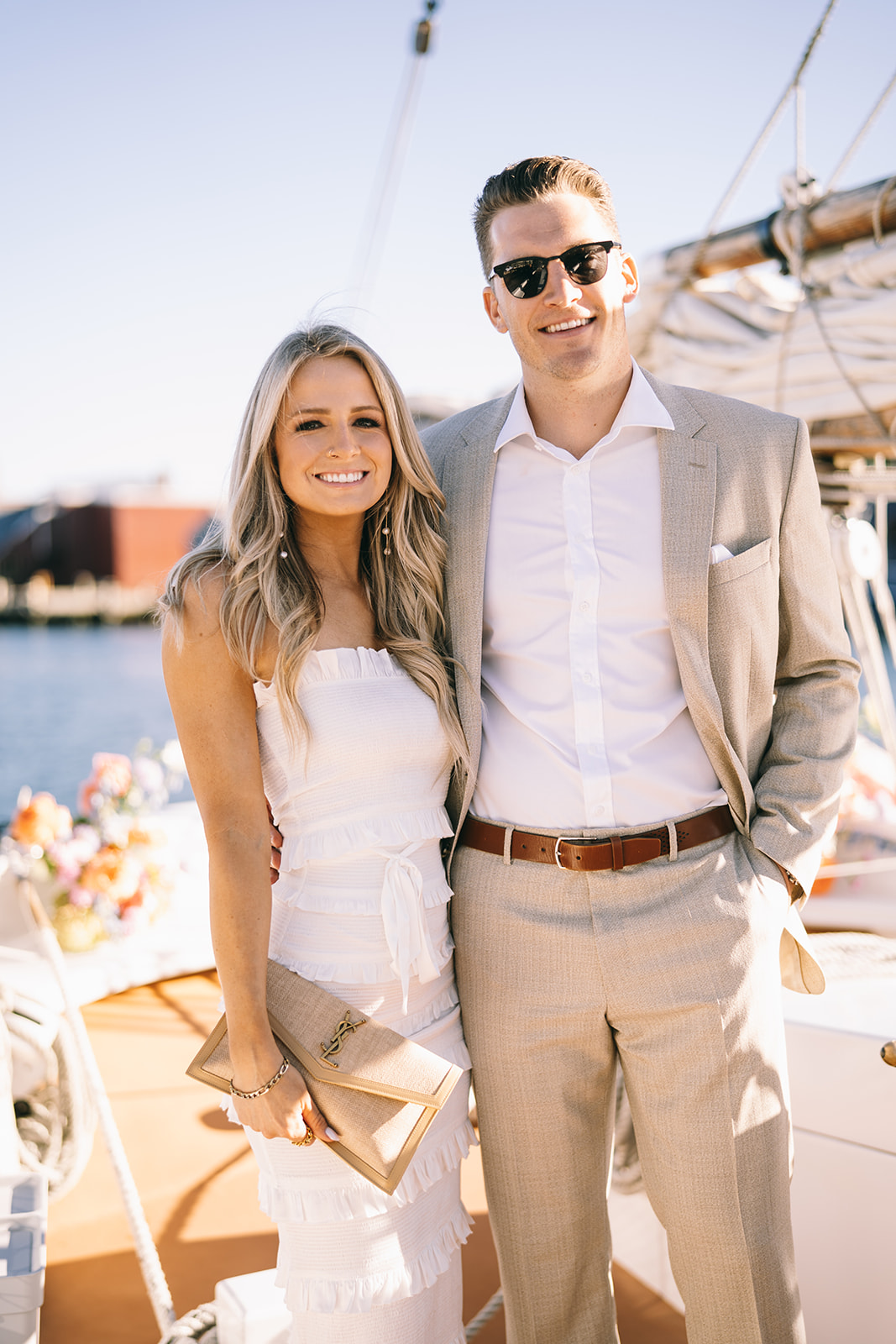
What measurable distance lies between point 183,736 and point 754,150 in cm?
333

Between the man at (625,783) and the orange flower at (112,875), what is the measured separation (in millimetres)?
2411

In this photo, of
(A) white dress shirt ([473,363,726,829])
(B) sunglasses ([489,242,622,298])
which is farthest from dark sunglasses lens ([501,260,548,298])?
(A) white dress shirt ([473,363,726,829])

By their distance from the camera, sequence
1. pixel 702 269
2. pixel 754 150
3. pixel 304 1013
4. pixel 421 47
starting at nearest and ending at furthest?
pixel 304 1013
pixel 702 269
pixel 754 150
pixel 421 47

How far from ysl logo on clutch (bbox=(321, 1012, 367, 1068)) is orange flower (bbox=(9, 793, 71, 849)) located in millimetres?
2621

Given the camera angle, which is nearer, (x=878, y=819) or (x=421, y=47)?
(x=878, y=819)

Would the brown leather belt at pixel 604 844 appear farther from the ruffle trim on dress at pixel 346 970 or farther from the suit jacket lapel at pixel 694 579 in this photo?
the ruffle trim on dress at pixel 346 970

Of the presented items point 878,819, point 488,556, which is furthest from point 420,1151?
point 878,819

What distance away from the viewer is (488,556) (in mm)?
1781

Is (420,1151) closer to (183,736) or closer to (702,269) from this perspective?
(183,736)

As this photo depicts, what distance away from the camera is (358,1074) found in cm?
141

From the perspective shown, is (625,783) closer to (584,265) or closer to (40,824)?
(584,265)

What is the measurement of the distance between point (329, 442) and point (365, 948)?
80 centimetres

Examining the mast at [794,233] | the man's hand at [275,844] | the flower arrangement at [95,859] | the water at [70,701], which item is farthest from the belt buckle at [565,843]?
the water at [70,701]

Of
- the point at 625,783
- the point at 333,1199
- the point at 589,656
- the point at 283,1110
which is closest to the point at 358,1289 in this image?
the point at 333,1199
